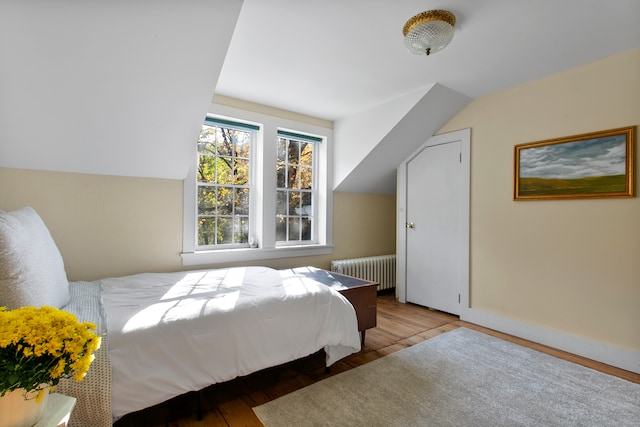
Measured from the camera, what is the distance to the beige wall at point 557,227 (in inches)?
92.6

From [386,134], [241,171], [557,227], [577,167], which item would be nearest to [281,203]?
[241,171]

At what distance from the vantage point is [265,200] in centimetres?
347

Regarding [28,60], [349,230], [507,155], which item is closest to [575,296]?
[507,155]

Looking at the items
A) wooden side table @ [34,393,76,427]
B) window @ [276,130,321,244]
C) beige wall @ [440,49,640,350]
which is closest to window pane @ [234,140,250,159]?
window @ [276,130,321,244]

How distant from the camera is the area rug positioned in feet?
5.61

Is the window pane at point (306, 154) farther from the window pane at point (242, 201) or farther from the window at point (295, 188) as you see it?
the window pane at point (242, 201)

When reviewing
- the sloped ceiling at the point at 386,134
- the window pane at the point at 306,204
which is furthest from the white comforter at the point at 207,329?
the sloped ceiling at the point at 386,134

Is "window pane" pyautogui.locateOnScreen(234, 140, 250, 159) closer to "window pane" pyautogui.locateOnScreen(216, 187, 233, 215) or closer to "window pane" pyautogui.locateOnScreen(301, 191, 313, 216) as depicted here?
"window pane" pyautogui.locateOnScreen(216, 187, 233, 215)

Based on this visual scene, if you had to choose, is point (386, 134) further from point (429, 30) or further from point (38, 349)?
point (38, 349)

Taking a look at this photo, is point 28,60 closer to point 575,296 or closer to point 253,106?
point 253,106

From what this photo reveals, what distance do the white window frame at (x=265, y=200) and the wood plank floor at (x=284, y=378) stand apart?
131 centimetres

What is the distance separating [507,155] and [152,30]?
10.3 feet

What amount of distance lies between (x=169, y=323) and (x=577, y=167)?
10.7 ft

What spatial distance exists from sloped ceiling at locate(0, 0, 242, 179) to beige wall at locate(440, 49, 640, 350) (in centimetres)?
267
